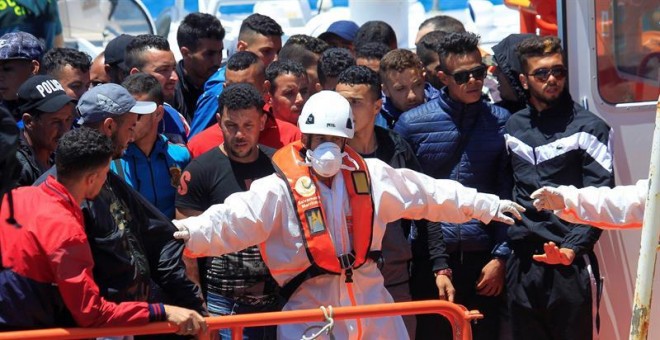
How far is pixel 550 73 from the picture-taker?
638 cm

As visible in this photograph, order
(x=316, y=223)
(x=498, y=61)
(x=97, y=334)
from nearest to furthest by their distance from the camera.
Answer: (x=97, y=334), (x=316, y=223), (x=498, y=61)

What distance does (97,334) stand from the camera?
175 inches

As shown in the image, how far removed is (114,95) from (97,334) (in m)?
1.47

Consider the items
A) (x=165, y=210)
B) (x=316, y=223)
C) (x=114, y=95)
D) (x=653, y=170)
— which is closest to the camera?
(x=653, y=170)

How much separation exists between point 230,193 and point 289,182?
2.16 feet

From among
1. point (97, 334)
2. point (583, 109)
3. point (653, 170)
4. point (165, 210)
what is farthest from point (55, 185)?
point (583, 109)

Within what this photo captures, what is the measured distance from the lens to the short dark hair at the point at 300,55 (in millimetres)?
7739

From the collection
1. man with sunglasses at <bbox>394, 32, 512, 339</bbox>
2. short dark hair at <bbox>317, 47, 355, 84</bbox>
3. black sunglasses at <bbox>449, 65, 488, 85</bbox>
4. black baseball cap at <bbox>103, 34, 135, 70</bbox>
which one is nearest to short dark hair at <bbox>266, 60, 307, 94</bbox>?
short dark hair at <bbox>317, 47, 355, 84</bbox>

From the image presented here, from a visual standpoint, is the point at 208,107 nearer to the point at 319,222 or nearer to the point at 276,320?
the point at 319,222

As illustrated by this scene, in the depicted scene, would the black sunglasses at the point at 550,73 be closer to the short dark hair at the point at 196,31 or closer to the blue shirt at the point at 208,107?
the blue shirt at the point at 208,107

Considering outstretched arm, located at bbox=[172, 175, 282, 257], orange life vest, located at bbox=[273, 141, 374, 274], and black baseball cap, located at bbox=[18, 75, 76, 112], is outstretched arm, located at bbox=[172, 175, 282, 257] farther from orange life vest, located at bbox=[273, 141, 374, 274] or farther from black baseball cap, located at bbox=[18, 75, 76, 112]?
black baseball cap, located at bbox=[18, 75, 76, 112]

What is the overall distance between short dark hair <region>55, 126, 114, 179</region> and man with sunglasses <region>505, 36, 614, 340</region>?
2.57m

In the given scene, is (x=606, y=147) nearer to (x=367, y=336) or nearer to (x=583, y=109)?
(x=583, y=109)

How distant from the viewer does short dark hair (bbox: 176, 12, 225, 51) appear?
7832mm
